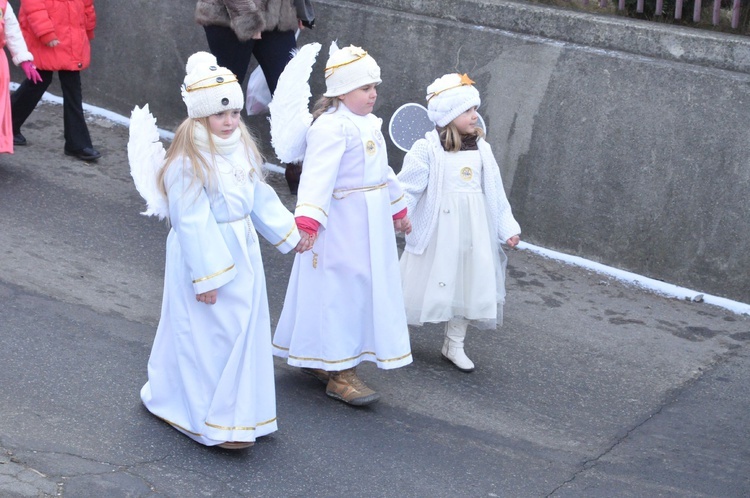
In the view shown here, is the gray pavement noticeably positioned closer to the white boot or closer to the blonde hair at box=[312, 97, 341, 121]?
the white boot

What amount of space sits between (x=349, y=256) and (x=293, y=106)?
72 cm

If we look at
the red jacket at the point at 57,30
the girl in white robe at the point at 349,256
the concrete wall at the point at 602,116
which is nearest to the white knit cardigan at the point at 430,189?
the girl in white robe at the point at 349,256

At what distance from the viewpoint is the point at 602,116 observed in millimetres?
7148

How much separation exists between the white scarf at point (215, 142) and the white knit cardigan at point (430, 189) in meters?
1.29

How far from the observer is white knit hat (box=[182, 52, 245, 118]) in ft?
14.5

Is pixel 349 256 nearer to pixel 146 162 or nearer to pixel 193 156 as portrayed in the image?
pixel 193 156

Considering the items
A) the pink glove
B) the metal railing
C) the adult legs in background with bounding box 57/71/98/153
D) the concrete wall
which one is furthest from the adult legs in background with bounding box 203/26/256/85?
the metal railing

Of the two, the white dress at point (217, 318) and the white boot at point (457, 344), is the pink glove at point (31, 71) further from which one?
the white boot at point (457, 344)

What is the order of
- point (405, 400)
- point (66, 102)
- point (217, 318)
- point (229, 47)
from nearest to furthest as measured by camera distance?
point (217, 318), point (405, 400), point (229, 47), point (66, 102)

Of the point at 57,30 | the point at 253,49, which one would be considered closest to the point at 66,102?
the point at 57,30

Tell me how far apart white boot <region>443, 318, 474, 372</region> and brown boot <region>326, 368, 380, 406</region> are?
63cm

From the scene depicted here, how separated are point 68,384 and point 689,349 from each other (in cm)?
334

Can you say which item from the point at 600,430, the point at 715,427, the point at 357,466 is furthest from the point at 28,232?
the point at 715,427

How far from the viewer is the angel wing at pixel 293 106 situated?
4914mm
